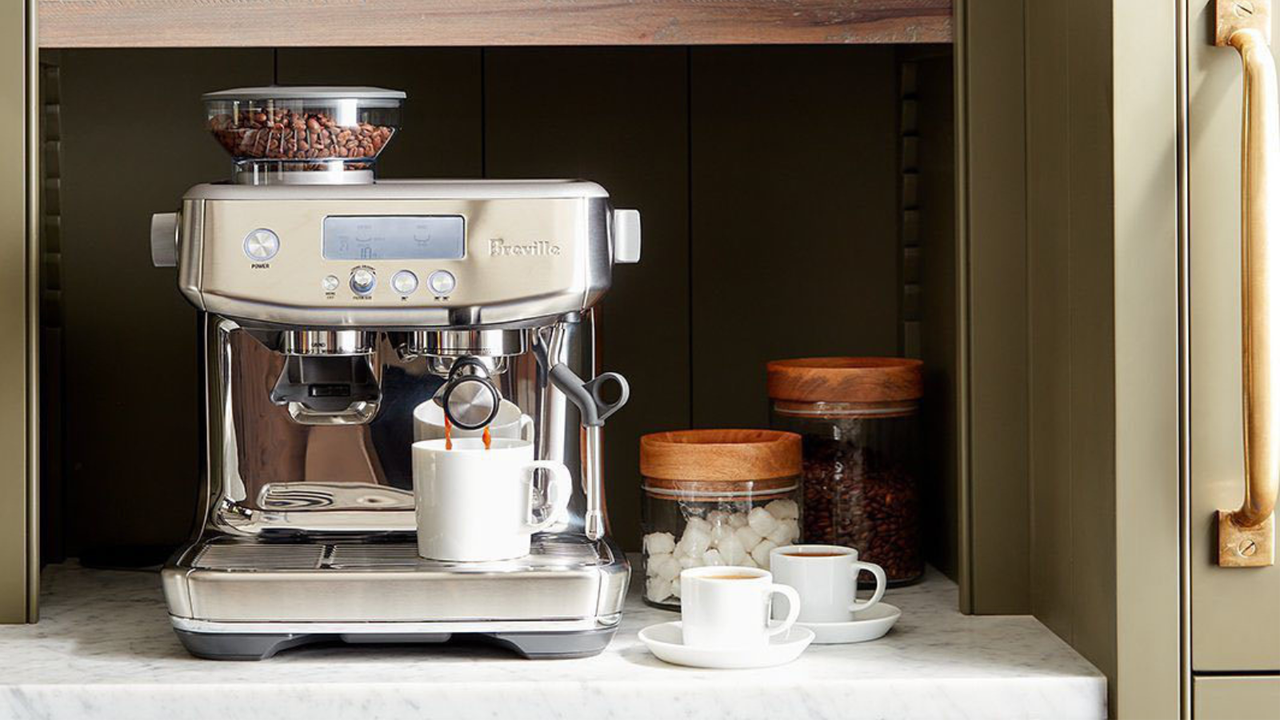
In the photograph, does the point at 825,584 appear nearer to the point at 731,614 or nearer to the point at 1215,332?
the point at 731,614

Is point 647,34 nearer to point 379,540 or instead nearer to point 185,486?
point 379,540

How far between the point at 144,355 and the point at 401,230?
62cm

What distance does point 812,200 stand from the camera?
169cm

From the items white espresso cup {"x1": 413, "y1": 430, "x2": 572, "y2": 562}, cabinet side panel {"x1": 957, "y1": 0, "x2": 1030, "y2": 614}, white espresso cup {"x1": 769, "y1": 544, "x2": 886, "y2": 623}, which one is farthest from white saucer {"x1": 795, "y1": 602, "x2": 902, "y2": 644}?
white espresso cup {"x1": 413, "y1": 430, "x2": 572, "y2": 562}

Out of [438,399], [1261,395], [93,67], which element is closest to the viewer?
[1261,395]

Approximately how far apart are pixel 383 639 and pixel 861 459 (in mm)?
515

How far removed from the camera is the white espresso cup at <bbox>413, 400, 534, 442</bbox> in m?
1.29

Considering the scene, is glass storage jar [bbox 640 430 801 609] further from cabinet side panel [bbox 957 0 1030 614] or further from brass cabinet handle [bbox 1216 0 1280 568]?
brass cabinet handle [bbox 1216 0 1280 568]

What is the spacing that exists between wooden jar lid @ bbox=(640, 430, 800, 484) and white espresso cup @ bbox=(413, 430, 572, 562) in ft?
0.56

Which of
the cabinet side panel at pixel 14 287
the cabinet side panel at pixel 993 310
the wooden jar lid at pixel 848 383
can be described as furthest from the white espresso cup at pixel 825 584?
the cabinet side panel at pixel 14 287

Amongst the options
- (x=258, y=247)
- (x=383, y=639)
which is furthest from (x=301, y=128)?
(x=383, y=639)

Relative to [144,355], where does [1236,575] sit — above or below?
below

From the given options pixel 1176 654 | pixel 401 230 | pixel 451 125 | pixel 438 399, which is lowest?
pixel 1176 654


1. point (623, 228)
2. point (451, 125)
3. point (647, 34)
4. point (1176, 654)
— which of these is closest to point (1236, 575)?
point (1176, 654)
